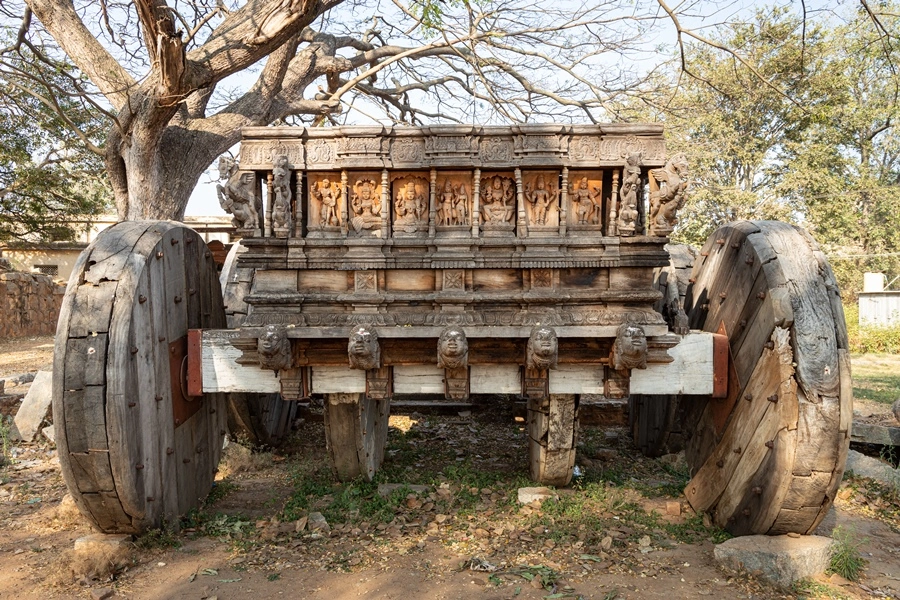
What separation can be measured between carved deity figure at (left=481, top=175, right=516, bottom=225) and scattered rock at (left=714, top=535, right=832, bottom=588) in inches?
94.2

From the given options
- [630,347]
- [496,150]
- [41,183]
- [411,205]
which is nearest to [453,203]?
[411,205]

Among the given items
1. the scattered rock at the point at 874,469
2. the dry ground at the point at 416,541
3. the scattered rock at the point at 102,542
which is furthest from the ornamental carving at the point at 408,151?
the scattered rock at the point at 874,469

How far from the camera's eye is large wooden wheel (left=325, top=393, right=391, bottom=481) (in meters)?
4.39

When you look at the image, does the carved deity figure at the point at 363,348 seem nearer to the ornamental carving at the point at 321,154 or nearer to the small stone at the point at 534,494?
the ornamental carving at the point at 321,154

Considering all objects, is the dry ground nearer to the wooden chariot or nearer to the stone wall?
the wooden chariot

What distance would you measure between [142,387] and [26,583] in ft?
4.00

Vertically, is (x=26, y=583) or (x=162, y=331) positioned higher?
(x=162, y=331)

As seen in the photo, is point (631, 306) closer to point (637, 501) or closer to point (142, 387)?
point (637, 501)

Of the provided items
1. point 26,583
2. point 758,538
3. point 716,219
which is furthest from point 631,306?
point 716,219

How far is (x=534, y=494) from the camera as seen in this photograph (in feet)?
14.5

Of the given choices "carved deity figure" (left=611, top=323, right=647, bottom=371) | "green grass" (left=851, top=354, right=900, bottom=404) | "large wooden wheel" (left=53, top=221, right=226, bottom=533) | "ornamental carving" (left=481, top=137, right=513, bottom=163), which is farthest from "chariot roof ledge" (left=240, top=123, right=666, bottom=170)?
"green grass" (left=851, top=354, right=900, bottom=404)

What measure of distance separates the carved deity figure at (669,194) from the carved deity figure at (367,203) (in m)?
1.77

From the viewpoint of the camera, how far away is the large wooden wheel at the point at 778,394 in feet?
10.5

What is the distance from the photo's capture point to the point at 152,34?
609 cm
